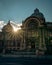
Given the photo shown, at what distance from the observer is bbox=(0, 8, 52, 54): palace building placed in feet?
175

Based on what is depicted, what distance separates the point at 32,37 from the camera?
2137 inches

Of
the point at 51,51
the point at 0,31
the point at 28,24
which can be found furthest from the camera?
the point at 0,31

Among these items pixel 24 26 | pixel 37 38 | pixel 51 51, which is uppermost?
pixel 24 26

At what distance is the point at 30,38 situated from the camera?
179 ft

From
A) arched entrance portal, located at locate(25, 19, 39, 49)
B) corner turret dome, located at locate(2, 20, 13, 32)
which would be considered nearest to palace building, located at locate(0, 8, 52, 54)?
arched entrance portal, located at locate(25, 19, 39, 49)

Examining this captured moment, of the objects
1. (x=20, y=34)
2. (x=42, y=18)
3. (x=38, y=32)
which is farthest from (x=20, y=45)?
(x=42, y=18)

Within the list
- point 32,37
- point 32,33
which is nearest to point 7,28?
point 32,33

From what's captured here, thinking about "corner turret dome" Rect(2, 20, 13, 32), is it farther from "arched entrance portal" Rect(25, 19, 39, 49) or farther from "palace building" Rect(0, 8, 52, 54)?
"arched entrance portal" Rect(25, 19, 39, 49)

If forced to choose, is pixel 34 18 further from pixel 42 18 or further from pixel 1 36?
pixel 1 36

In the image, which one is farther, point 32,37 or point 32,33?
point 32,33

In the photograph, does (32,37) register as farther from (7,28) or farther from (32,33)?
(7,28)

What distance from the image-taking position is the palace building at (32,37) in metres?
53.4

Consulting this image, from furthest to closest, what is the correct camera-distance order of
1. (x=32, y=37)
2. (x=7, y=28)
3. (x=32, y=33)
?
1. (x=7, y=28)
2. (x=32, y=33)
3. (x=32, y=37)

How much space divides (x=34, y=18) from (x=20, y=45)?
30.3ft
